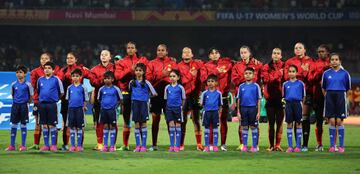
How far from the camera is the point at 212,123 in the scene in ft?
48.7

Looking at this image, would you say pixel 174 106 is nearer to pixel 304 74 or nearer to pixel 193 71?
pixel 193 71

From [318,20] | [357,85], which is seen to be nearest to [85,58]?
[318,20]

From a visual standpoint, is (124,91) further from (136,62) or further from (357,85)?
(357,85)

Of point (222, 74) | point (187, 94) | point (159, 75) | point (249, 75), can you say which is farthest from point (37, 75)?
point (249, 75)

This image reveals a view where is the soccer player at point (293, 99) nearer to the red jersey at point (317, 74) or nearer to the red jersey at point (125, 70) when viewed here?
the red jersey at point (317, 74)

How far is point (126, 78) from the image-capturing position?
599 inches

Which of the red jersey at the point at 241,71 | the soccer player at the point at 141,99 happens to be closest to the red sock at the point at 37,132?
the soccer player at the point at 141,99

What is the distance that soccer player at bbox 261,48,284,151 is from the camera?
14.9 metres

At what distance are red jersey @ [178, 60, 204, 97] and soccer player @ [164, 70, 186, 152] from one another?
14.6 inches

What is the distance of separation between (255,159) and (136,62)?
336 cm

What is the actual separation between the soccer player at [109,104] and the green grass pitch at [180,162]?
474 millimetres

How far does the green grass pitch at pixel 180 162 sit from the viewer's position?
11.9 meters

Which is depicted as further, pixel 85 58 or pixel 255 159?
pixel 85 58

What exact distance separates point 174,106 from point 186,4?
2599 centimetres
